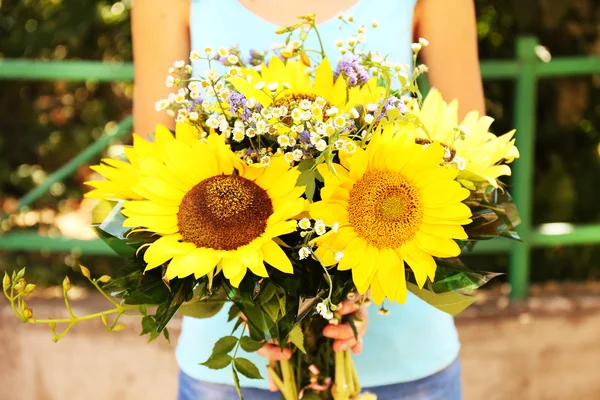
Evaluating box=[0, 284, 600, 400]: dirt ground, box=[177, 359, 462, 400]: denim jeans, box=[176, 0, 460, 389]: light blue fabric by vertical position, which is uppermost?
box=[176, 0, 460, 389]: light blue fabric

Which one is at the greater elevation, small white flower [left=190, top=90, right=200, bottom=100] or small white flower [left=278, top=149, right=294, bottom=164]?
small white flower [left=190, top=90, right=200, bottom=100]

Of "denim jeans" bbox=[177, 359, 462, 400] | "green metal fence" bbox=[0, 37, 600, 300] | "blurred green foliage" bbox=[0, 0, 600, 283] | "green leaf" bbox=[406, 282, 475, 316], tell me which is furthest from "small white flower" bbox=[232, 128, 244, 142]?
"blurred green foliage" bbox=[0, 0, 600, 283]

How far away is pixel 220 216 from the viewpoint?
2.63 ft

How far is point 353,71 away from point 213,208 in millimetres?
247

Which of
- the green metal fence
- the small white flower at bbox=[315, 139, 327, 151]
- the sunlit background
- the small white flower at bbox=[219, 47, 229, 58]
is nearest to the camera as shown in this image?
the small white flower at bbox=[315, 139, 327, 151]

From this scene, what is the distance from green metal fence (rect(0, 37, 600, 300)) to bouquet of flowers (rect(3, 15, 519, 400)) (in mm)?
1261

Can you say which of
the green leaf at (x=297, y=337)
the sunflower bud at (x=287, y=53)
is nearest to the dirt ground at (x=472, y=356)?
the green leaf at (x=297, y=337)

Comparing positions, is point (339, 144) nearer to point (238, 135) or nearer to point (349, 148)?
point (349, 148)

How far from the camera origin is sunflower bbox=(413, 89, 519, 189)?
896 mm

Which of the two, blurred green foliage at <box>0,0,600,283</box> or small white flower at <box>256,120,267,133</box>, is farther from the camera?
blurred green foliage at <box>0,0,600,283</box>

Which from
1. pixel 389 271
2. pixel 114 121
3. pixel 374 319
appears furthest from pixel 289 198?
pixel 114 121

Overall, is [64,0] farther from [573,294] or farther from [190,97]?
[573,294]

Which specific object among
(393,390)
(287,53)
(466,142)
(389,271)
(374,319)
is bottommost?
(393,390)

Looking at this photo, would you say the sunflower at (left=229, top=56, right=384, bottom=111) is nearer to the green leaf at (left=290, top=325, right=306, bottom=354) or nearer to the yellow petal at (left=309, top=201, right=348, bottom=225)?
the yellow petal at (left=309, top=201, right=348, bottom=225)
